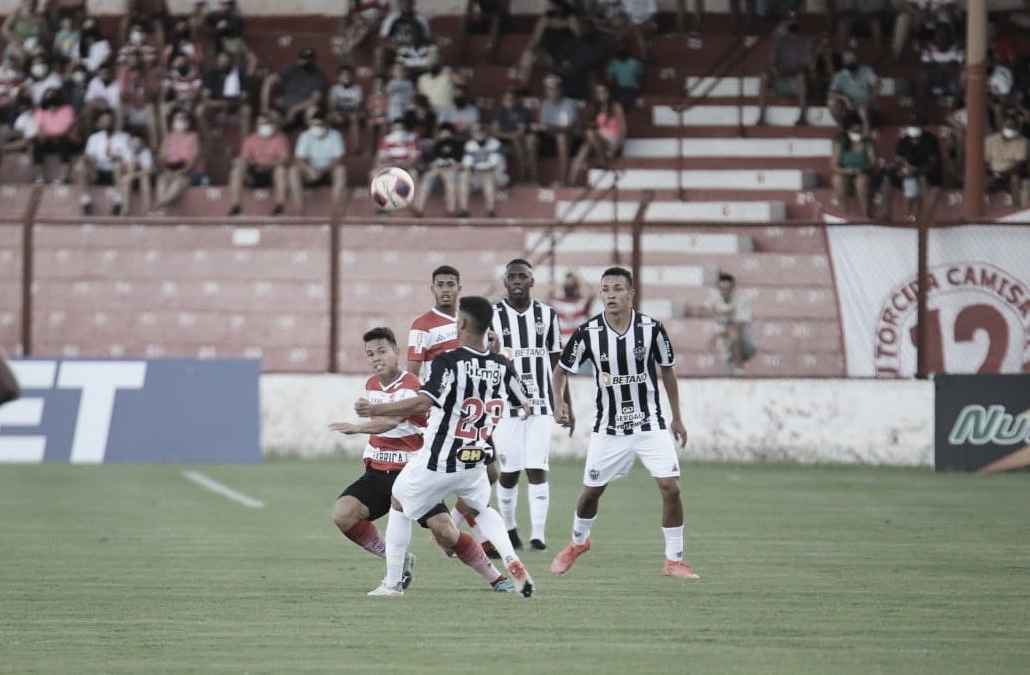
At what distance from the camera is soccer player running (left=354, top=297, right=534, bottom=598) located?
10875 millimetres

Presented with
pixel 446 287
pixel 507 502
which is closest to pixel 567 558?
pixel 507 502

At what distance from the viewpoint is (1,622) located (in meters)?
10.3

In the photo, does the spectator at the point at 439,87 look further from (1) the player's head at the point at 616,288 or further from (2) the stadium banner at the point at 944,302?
(1) the player's head at the point at 616,288

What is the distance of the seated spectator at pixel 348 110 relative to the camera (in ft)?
99.1

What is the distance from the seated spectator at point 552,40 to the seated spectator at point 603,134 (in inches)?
48.2

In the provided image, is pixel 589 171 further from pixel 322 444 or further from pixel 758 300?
pixel 322 444

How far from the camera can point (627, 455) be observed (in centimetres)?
1292

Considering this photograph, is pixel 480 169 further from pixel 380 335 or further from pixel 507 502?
Result: pixel 380 335

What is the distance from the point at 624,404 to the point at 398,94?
57.3 feet

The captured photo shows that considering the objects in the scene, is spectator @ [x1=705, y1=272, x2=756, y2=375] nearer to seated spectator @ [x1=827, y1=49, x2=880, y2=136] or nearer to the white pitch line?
the white pitch line

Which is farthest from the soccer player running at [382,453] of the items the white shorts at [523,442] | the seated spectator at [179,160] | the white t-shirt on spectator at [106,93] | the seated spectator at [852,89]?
the white t-shirt on spectator at [106,93]

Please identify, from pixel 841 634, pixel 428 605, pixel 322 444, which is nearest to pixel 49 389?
pixel 322 444

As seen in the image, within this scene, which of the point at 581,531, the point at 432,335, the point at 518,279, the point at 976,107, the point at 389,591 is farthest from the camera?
the point at 976,107

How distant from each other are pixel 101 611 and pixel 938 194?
60.2ft
